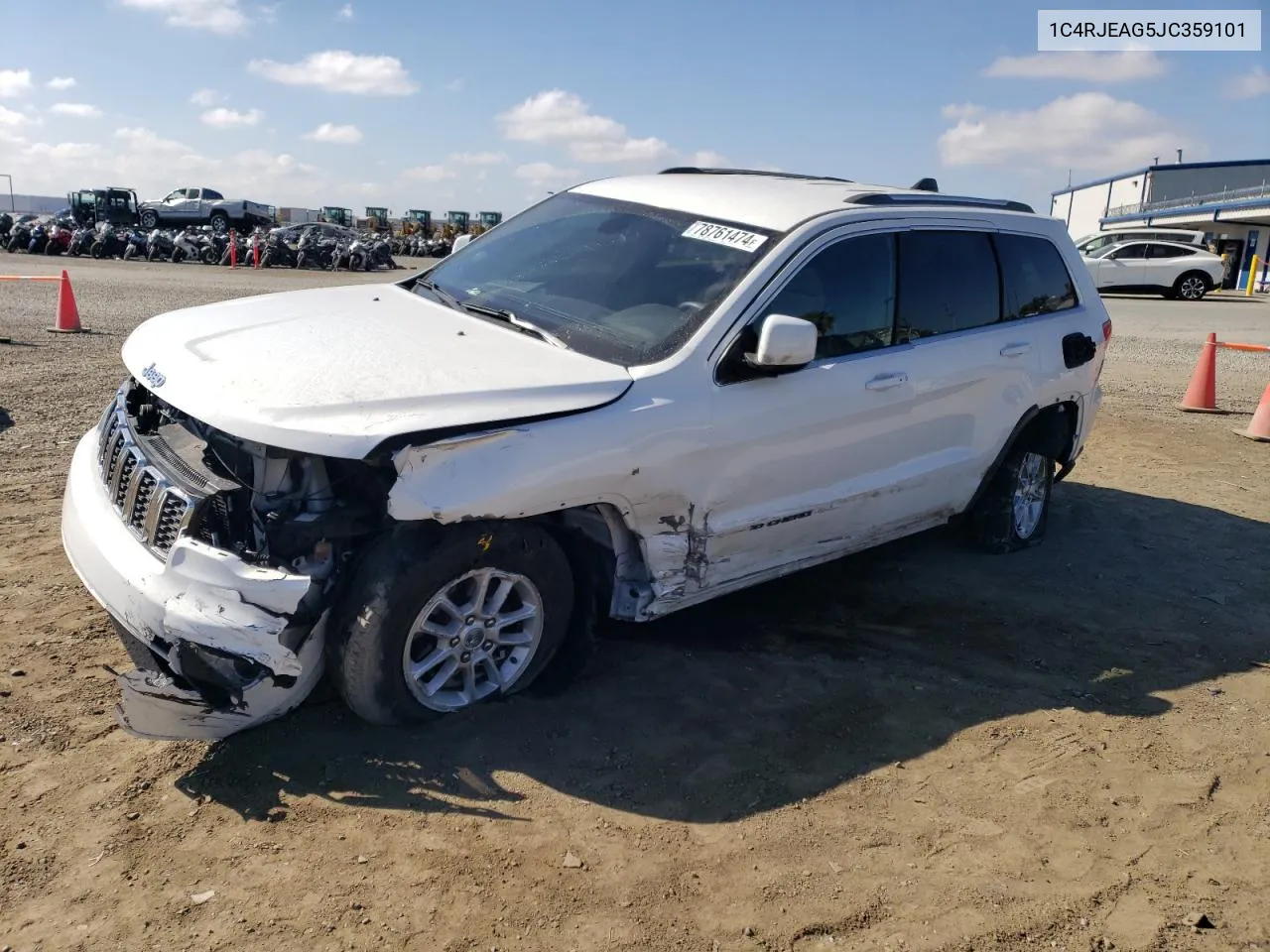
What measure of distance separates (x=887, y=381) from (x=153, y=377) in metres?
3.02

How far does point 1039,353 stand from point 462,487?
12.2 ft

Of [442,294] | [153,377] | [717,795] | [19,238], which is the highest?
[19,238]

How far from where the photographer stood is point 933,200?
5.27 m

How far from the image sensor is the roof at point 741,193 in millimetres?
4516

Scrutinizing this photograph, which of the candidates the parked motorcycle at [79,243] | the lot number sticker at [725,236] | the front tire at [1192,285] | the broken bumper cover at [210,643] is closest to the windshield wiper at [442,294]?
the lot number sticker at [725,236]

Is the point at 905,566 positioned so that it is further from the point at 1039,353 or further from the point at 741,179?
the point at 741,179

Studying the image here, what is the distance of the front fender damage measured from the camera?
10.3ft

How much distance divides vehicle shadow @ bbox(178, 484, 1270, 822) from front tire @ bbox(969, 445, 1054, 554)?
11 cm

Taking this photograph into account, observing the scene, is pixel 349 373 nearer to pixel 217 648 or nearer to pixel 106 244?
pixel 217 648

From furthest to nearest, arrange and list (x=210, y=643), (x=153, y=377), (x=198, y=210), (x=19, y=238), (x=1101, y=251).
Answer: (x=198, y=210)
(x=19, y=238)
(x=1101, y=251)
(x=153, y=377)
(x=210, y=643)

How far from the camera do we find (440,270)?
5.15m

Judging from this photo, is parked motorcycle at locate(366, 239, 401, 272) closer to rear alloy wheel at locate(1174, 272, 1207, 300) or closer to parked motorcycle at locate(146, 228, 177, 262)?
parked motorcycle at locate(146, 228, 177, 262)

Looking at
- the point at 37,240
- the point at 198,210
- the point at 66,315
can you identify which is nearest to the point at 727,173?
the point at 66,315

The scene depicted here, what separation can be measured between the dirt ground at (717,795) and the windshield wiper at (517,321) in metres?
1.35
